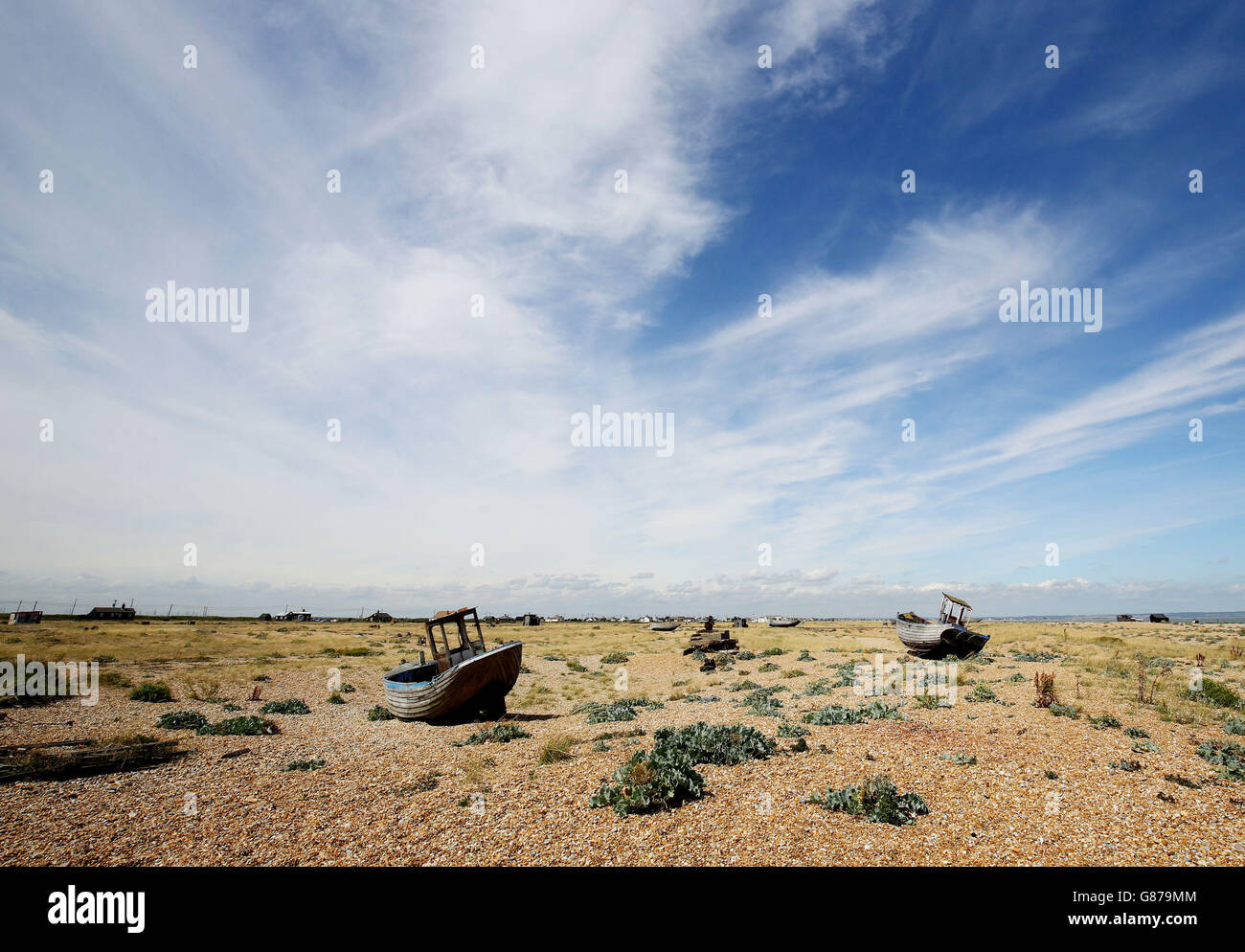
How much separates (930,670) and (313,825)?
26461 mm

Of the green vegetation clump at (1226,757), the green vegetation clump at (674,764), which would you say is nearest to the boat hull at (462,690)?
the green vegetation clump at (674,764)

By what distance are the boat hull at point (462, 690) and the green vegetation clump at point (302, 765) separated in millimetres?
4427

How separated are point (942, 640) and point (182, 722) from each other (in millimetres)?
35252

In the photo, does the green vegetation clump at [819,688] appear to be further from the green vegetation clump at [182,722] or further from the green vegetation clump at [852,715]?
the green vegetation clump at [182,722]

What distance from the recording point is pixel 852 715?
669 inches

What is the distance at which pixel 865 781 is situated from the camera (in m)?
10.8

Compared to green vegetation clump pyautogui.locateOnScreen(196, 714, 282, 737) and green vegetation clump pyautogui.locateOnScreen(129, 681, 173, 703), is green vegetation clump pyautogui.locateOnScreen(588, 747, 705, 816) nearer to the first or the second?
green vegetation clump pyautogui.locateOnScreen(196, 714, 282, 737)

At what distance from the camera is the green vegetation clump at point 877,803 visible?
946 centimetres

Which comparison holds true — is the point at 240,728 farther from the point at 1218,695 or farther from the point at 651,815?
the point at 1218,695

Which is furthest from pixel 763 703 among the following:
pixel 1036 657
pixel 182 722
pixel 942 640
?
pixel 182 722

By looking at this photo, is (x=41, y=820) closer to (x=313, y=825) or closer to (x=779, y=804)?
(x=313, y=825)
